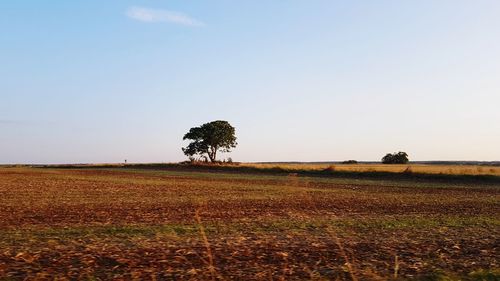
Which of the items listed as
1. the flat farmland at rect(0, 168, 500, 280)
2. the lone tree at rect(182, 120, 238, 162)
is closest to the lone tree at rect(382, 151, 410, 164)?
the lone tree at rect(182, 120, 238, 162)

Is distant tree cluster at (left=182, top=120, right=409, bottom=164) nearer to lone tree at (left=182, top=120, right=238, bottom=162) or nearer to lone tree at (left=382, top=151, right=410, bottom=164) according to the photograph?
lone tree at (left=182, top=120, right=238, bottom=162)

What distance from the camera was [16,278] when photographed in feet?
27.9

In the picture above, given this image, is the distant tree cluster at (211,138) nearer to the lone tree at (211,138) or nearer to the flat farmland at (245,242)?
the lone tree at (211,138)

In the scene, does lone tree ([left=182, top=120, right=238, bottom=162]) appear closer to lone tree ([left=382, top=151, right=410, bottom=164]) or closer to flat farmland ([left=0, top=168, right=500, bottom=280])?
lone tree ([left=382, top=151, right=410, bottom=164])

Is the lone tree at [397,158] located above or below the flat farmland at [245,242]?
above

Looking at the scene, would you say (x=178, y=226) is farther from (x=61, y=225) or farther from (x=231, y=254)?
(x=231, y=254)

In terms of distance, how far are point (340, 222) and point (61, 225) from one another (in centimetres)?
936

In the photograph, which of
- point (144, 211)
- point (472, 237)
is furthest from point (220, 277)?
point (144, 211)

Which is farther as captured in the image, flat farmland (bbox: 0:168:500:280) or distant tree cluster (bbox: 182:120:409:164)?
distant tree cluster (bbox: 182:120:409:164)

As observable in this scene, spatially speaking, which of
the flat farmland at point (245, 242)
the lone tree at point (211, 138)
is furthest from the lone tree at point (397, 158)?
the flat farmland at point (245, 242)

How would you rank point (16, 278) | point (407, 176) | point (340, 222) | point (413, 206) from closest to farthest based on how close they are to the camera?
1. point (16, 278)
2. point (340, 222)
3. point (413, 206)
4. point (407, 176)

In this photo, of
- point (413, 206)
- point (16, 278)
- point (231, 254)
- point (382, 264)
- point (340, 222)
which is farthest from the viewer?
point (413, 206)

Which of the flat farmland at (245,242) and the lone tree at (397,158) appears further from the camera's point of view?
the lone tree at (397,158)

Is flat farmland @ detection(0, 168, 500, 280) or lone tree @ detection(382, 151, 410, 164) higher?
lone tree @ detection(382, 151, 410, 164)
